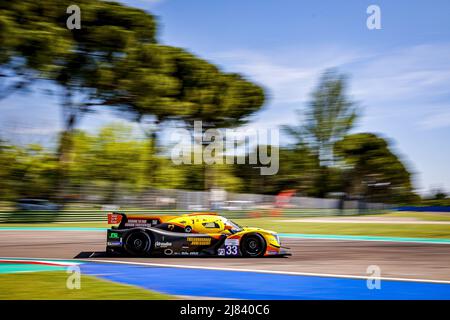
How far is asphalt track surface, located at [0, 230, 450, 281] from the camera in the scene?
9.53 meters

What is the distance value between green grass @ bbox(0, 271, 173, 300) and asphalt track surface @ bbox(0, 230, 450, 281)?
221 cm

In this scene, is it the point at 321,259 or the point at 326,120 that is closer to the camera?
the point at 321,259

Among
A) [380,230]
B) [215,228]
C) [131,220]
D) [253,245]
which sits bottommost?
[380,230]

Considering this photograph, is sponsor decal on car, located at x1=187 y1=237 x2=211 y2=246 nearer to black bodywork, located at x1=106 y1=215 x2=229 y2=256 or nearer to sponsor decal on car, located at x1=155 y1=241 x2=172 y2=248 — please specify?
black bodywork, located at x1=106 y1=215 x2=229 y2=256

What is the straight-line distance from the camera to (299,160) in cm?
5600

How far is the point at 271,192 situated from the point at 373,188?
2591cm

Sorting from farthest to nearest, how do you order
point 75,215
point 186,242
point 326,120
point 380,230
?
point 326,120 → point 75,215 → point 380,230 → point 186,242

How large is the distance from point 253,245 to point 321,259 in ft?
4.68

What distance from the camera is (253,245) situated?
1138 centimetres

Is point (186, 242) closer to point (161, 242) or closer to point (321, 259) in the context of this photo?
point (161, 242)

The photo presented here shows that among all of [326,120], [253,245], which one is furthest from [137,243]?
[326,120]

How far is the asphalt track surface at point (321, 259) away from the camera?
9.53m

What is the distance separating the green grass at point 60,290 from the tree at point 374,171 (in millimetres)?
53281

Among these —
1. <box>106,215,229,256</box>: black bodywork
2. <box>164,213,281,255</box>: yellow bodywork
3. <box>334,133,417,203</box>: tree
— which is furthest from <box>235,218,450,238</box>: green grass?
<box>334,133,417,203</box>: tree
